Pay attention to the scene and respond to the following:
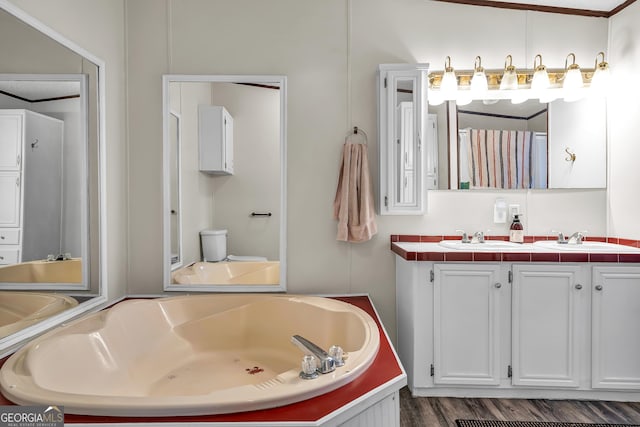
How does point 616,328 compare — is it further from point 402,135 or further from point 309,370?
point 309,370

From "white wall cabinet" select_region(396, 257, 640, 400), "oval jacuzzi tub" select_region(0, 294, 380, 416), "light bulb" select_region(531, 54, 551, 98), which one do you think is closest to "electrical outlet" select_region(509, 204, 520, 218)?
"white wall cabinet" select_region(396, 257, 640, 400)

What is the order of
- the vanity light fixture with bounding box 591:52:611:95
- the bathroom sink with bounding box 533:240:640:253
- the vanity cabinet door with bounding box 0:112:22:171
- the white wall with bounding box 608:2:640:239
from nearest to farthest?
1. the vanity cabinet door with bounding box 0:112:22:171
2. the bathroom sink with bounding box 533:240:640:253
3. the white wall with bounding box 608:2:640:239
4. the vanity light fixture with bounding box 591:52:611:95

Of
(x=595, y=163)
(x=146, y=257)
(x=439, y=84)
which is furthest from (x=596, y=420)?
(x=146, y=257)

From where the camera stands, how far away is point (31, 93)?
158cm

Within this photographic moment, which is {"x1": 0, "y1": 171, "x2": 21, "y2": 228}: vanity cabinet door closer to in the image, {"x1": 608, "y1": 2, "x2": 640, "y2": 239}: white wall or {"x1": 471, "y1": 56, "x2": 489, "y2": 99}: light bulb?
{"x1": 471, "y1": 56, "x2": 489, "y2": 99}: light bulb

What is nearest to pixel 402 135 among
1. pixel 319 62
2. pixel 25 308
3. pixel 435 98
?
pixel 435 98

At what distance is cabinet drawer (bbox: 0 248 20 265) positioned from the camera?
4.74 feet

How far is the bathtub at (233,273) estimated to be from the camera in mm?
2477

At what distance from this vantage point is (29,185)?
1565 millimetres

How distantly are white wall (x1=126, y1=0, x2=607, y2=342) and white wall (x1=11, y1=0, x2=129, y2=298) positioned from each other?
6 centimetres

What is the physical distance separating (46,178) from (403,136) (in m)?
1.89

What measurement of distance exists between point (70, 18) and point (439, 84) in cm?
212

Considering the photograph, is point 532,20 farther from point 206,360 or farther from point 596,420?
point 206,360

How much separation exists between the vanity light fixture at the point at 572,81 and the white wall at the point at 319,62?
106 millimetres
